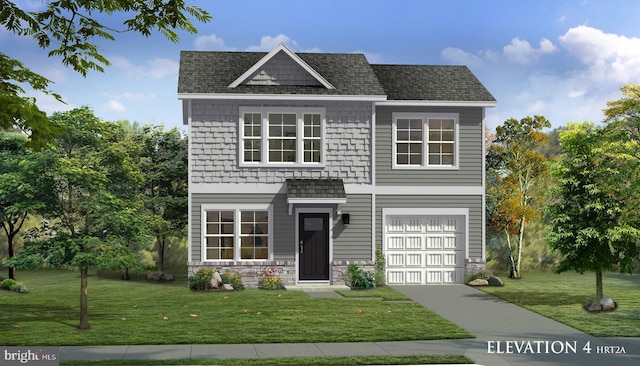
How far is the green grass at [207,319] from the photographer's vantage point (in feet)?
51.2

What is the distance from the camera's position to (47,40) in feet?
41.3

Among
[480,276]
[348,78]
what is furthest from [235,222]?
[480,276]

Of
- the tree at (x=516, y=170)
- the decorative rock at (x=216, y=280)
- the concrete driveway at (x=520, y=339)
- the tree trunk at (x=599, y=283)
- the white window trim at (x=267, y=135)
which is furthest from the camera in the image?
the tree at (x=516, y=170)

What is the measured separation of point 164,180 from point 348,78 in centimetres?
931

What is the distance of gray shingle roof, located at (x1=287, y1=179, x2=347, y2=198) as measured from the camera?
24.2 m

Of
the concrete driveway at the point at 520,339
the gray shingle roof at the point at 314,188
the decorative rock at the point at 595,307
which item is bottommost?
the concrete driveway at the point at 520,339

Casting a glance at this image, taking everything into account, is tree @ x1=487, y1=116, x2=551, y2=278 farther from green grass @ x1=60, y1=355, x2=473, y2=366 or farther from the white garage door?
green grass @ x1=60, y1=355, x2=473, y2=366

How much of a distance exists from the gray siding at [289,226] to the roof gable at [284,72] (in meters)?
→ 3.59

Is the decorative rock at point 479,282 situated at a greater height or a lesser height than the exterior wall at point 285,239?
lesser

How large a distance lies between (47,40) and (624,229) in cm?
1384

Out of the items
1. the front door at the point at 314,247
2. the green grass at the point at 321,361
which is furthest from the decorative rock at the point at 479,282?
the green grass at the point at 321,361

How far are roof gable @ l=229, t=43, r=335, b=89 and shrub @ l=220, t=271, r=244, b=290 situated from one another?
19.6ft

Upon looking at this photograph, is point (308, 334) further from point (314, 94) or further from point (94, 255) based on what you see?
point (314, 94)

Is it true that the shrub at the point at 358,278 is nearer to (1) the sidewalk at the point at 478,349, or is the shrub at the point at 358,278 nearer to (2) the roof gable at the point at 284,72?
(2) the roof gable at the point at 284,72
